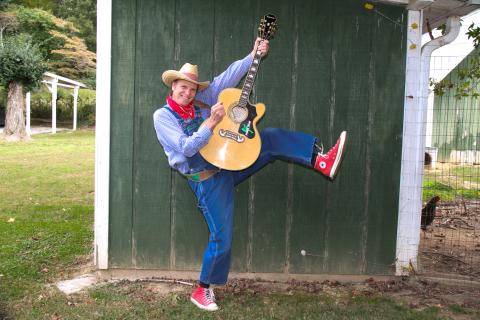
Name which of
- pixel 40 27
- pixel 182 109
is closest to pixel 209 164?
pixel 182 109

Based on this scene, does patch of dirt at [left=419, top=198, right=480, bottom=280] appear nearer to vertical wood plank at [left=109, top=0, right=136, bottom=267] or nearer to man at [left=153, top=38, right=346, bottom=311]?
man at [left=153, top=38, right=346, bottom=311]

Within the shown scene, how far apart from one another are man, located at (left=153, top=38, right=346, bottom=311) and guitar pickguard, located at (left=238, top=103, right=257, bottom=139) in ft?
0.63

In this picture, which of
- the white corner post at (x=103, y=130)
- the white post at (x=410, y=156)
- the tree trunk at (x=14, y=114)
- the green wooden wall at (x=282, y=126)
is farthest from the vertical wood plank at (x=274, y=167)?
the tree trunk at (x=14, y=114)

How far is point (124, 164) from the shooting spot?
4074 mm

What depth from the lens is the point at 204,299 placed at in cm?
349

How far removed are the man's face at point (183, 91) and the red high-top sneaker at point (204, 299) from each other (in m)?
1.32

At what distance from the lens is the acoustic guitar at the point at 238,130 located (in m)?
3.32

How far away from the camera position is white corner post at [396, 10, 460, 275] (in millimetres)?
4023

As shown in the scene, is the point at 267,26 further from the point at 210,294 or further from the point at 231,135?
the point at 210,294

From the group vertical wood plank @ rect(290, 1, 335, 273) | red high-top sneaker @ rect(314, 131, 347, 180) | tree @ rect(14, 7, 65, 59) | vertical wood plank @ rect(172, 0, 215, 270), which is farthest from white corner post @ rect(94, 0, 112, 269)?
tree @ rect(14, 7, 65, 59)

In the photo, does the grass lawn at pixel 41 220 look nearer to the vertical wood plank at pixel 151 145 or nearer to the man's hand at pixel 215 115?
the vertical wood plank at pixel 151 145

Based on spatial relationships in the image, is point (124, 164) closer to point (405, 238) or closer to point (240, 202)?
point (240, 202)

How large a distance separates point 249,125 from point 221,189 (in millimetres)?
479

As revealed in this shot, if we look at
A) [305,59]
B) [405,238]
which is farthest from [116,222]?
[405,238]
